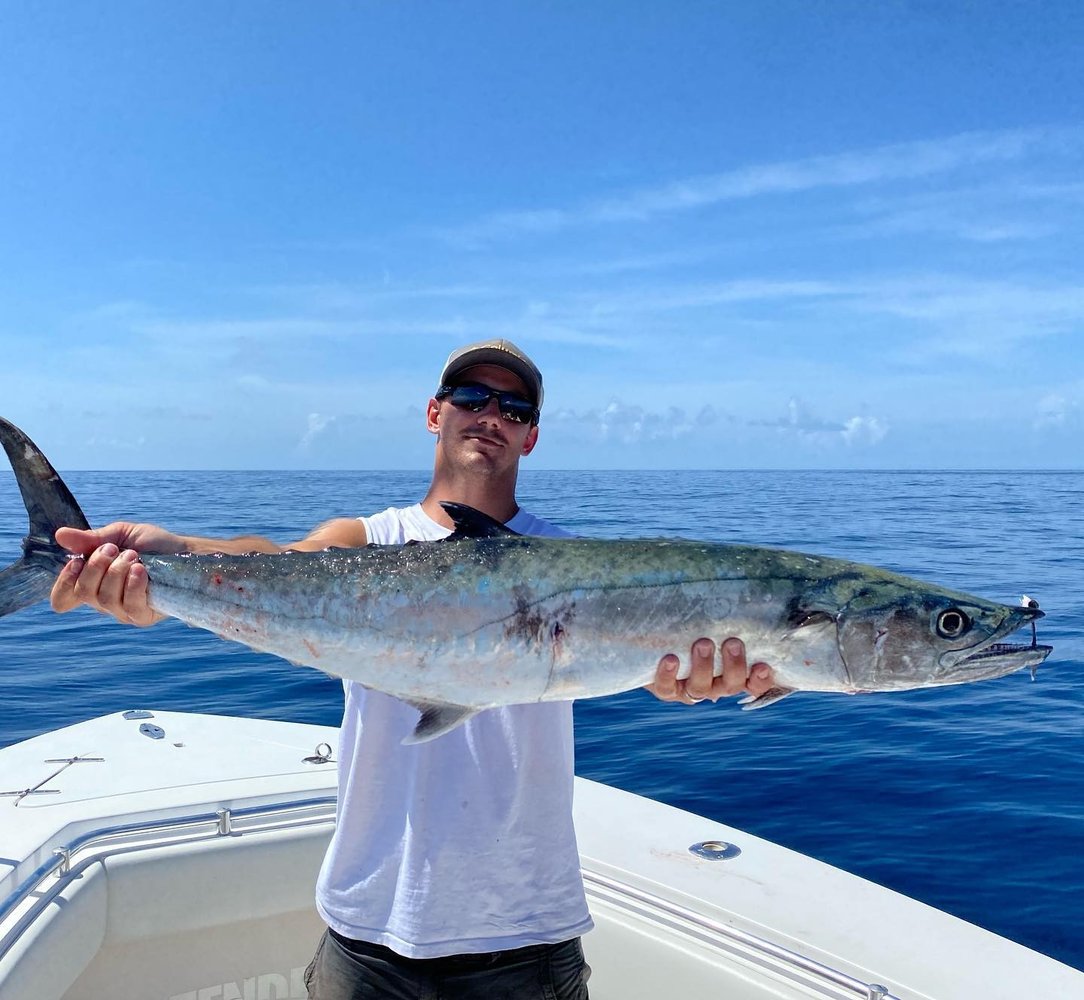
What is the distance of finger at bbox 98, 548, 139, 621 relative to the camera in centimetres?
282

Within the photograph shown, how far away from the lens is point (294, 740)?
18.1 feet

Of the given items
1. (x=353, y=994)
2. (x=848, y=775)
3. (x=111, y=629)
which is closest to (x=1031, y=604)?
(x=353, y=994)

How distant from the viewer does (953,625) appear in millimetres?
2627

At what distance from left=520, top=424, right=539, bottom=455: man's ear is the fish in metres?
0.64

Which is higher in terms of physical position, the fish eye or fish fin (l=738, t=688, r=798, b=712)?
the fish eye

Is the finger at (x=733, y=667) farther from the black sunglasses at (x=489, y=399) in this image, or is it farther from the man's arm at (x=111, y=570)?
the man's arm at (x=111, y=570)

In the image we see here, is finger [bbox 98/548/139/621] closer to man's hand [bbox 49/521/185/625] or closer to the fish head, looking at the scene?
man's hand [bbox 49/521/185/625]

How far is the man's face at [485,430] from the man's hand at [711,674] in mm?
958

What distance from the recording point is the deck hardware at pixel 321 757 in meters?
5.03

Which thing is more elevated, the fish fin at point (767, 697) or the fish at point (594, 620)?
the fish at point (594, 620)

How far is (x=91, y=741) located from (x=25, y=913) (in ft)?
6.42

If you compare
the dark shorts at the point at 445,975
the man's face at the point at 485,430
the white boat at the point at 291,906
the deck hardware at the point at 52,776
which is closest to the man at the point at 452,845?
the dark shorts at the point at 445,975

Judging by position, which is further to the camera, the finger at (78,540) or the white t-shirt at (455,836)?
the finger at (78,540)

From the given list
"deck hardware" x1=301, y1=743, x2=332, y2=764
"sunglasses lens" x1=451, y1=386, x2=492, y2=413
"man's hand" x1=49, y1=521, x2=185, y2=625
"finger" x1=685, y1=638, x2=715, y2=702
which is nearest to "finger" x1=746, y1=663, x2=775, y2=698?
"finger" x1=685, y1=638, x2=715, y2=702
